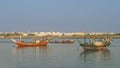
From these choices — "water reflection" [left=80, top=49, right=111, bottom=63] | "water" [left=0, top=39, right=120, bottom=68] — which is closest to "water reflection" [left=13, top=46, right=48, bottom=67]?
"water" [left=0, top=39, right=120, bottom=68]

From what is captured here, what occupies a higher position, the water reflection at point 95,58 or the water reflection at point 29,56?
the water reflection at point 29,56

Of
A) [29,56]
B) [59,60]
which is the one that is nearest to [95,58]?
[59,60]

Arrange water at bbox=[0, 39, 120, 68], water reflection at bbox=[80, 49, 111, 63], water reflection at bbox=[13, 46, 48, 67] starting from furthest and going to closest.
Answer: water reflection at bbox=[80, 49, 111, 63] < water reflection at bbox=[13, 46, 48, 67] < water at bbox=[0, 39, 120, 68]

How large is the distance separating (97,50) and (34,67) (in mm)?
23704

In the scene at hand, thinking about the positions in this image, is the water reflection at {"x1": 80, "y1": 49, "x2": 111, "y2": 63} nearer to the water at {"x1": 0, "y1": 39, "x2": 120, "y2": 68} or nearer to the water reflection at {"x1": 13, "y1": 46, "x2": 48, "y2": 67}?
the water at {"x1": 0, "y1": 39, "x2": 120, "y2": 68}

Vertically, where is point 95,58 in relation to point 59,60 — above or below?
below

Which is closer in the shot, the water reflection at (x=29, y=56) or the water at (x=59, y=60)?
the water at (x=59, y=60)

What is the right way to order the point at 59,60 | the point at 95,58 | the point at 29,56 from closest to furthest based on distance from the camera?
the point at 59,60 < the point at 95,58 < the point at 29,56

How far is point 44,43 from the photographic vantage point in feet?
213

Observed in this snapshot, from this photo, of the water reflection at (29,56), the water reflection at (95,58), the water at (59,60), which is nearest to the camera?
the water at (59,60)

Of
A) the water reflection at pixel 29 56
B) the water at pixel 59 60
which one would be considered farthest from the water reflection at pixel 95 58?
the water reflection at pixel 29 56

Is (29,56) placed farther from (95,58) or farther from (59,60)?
(95,58)

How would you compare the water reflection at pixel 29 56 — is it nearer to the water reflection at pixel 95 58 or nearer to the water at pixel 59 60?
the water at pixel 59 60

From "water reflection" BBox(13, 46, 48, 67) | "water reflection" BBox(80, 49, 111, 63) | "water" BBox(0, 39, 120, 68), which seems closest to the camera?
"water" BBox(0, 39, 120, 68)
